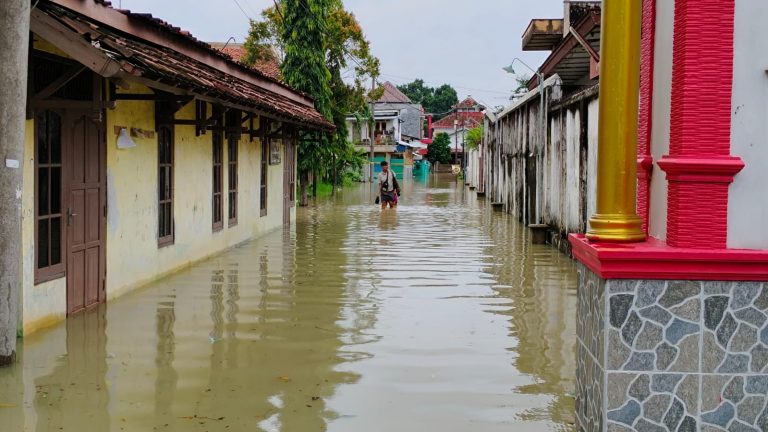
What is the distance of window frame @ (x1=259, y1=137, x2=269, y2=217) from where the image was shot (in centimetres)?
1928

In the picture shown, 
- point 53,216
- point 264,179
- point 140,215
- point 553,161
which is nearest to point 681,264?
point 53,216

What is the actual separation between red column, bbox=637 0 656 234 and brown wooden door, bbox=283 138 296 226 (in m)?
16.7

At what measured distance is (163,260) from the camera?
39.8 ft

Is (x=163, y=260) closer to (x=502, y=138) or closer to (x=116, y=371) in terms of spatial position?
(x=116, y=371)

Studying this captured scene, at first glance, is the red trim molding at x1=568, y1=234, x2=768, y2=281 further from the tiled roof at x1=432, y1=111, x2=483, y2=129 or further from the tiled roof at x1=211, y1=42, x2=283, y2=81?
the tiled roof at x1=432, y1=111, x2=483, y2=129

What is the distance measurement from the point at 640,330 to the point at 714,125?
1080 mm

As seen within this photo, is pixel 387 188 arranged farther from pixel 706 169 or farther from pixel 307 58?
pixel 706 169

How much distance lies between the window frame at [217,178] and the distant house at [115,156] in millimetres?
33

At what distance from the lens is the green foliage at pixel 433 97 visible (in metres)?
115

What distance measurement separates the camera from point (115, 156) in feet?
34.1

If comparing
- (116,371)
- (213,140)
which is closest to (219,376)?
(116,371)

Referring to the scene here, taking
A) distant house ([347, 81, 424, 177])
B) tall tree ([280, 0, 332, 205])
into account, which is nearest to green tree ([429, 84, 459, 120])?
distant house ([347, 81, 424, 177])

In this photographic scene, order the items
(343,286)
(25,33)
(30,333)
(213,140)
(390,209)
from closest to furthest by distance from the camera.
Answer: (25,33)
(30,333)
(343,286)
(213,140)
(390,209)

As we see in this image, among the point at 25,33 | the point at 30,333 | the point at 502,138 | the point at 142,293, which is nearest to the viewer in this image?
the point at 25,33
